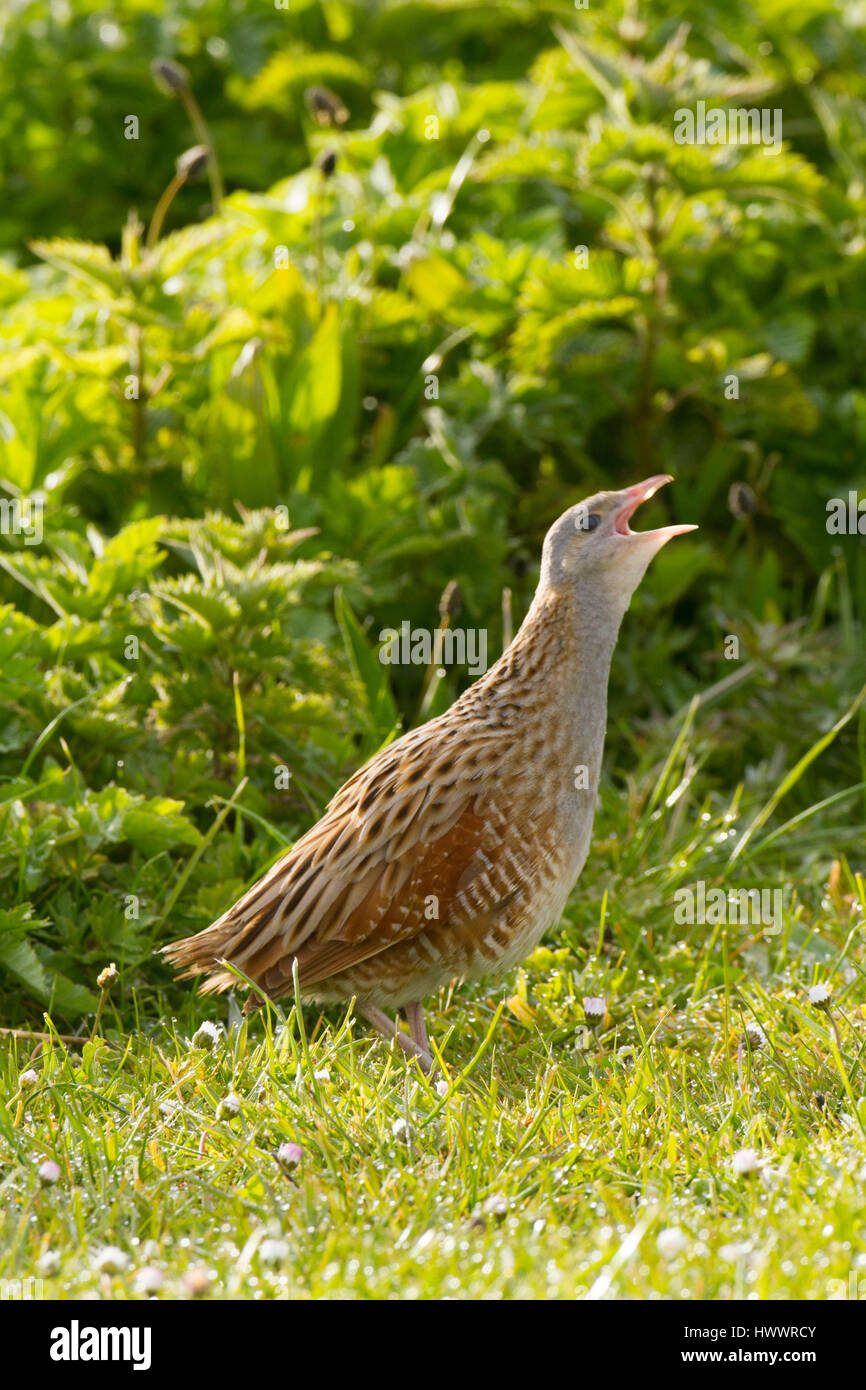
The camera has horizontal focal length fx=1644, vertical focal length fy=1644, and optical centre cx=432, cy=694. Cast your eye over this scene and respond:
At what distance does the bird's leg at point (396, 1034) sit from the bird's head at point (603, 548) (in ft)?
3.64

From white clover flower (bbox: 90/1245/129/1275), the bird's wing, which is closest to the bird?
the bird's wing

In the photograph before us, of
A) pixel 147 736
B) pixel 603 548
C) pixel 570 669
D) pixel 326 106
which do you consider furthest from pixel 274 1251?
pixel 326 106

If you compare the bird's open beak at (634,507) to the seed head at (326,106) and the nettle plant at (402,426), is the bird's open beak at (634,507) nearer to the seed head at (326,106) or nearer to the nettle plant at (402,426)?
the nettle plant at (402,426)

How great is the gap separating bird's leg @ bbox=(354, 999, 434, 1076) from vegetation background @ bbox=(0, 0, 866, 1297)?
6cm

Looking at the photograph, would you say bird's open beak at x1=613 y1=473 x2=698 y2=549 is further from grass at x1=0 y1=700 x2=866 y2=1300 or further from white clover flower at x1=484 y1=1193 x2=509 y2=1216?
white clover flower at x1=484 y1=1193 x2=509 y2=1216

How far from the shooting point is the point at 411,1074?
12.0 ft

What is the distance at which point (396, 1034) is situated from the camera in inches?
151

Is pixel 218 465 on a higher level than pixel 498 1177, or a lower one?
higher

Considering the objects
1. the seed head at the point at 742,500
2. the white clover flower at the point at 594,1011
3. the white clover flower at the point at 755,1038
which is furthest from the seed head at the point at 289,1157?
the seed head at the point at 742,500

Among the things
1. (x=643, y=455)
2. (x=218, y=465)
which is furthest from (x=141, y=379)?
(x=643, y=455)

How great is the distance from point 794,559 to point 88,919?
11.2ft

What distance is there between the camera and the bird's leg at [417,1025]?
3926mm

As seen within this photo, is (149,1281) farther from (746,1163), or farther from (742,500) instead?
(742,500)

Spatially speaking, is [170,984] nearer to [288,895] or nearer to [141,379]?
[288,895]
